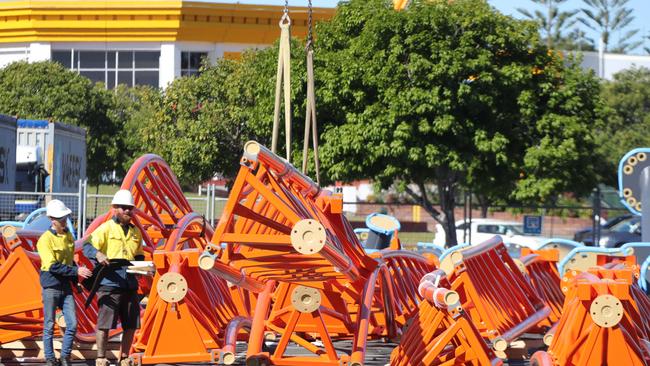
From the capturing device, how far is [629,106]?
204ft

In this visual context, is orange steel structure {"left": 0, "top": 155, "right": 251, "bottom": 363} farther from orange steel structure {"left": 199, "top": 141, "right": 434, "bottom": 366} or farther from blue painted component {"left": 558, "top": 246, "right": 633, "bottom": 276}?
blue painted component {"left": 558, "top": 246, "right": 633, "bottom": 276}

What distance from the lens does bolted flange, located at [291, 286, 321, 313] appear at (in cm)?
1240

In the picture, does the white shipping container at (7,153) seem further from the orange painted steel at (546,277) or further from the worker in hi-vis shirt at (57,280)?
the worker in hi-vis shirt at (57,280)

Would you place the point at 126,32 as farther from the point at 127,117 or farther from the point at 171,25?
the point at 127,117

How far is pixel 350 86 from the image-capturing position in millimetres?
32156

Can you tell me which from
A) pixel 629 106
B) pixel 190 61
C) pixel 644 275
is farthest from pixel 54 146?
pixel 629 106

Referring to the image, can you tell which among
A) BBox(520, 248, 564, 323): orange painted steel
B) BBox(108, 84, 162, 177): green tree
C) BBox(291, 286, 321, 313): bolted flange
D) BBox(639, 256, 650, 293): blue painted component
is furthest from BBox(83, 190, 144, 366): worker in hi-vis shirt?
BBox(108, 84, 162, 177): green tree

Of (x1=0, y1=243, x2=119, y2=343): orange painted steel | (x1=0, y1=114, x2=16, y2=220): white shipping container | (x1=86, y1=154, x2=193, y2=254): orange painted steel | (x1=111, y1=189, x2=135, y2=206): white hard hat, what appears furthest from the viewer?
(x1=0, y1=114, x2=16, y2=220): white shipping container

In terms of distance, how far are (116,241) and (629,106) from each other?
2050 inches

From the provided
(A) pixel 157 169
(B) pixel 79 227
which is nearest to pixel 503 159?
(B) pixel 79 227

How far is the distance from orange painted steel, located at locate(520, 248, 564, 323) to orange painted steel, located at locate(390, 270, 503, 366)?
219 inches

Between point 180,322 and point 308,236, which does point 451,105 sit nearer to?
point 180,322

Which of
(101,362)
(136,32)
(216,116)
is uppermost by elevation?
(136,32)

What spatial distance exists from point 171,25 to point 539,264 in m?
46.4
